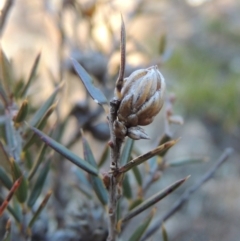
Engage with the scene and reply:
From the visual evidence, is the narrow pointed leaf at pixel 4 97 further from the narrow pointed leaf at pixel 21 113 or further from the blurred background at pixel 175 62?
the blurred background at pixel 175 62

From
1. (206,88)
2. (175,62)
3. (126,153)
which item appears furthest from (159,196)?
(175,62)

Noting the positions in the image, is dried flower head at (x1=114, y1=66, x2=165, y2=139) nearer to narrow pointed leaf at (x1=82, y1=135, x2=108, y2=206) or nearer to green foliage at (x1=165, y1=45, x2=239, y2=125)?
narrow pointed leaf at (x1=82, y1=135, x2=108, y2=206)

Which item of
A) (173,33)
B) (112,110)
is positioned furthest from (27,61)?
(173,33)

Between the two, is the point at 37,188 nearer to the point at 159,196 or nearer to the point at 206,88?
the point at 159,196

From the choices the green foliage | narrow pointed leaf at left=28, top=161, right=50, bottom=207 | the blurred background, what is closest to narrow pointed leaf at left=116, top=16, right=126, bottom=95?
narrow pointed leaf at left=28, top=161, right=50, bottom=207

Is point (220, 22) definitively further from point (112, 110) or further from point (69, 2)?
point (112, 110)

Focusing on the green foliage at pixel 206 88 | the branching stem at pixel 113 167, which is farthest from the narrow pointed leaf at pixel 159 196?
the green foliage at pixel 206 88

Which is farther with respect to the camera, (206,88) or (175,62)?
(175,62)
